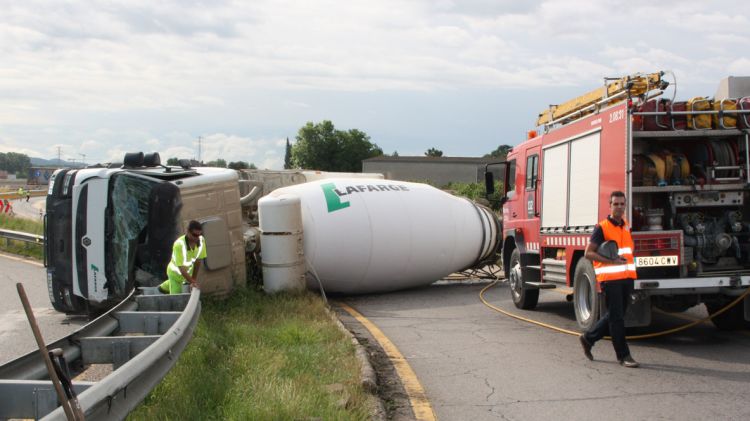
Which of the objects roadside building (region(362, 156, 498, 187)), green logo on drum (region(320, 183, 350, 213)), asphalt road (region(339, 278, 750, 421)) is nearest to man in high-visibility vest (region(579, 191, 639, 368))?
asphalt road (region(339, 278, 750, 421))

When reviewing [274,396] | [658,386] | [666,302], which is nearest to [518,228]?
[666,302]

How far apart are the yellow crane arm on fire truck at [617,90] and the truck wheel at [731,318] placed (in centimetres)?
290

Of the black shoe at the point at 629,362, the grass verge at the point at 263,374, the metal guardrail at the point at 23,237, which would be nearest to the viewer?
the grass verge at the point at 263,374

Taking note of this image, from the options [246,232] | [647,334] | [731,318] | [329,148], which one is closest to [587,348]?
[647,334]

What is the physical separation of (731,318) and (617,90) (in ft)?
10.9

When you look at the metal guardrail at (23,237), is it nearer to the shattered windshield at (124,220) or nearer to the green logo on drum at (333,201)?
the green logo on drum at (333,201)

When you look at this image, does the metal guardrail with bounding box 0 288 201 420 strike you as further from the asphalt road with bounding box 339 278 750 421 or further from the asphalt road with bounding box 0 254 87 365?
the asphalt road with bounding box 0 254 87 365

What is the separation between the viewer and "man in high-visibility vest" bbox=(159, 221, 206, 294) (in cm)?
958

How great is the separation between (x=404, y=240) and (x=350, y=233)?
1.15m

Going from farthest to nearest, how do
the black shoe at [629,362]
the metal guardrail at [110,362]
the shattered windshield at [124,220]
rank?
the shattered windshield at [124,220]
the black shoe at [629,362]
the metal guardrail at [110,362]

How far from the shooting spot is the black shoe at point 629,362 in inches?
303

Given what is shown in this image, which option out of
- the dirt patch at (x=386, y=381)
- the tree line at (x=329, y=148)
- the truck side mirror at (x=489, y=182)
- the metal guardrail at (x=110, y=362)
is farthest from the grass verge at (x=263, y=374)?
the tree line at (x=329, y=148)

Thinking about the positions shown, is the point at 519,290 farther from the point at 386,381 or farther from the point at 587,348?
the point at 386,381

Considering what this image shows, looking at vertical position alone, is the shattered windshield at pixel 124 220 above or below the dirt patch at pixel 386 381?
above
